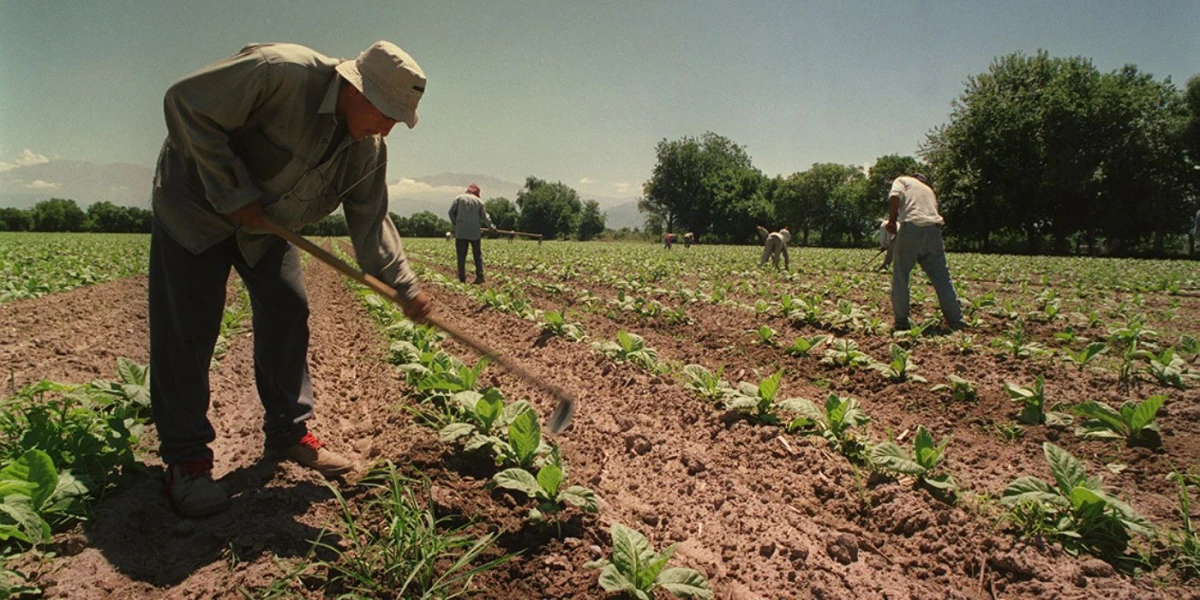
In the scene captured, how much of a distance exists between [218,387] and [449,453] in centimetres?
239

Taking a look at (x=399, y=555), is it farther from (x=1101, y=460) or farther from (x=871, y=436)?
(x=1101, y=460)

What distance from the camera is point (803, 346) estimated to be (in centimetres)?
605

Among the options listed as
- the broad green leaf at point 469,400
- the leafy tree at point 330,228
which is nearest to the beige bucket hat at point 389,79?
the broad green leaf at point 469,400

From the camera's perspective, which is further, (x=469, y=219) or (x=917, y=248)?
(x=469, y=219)

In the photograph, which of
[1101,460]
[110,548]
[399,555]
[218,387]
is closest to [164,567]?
[110,548]

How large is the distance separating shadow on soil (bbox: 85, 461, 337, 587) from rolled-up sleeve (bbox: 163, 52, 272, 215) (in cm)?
137

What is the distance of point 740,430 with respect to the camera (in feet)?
13.2

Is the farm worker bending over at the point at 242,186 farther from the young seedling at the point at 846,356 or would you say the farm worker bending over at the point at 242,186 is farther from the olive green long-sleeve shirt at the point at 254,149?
the young seedling at the point at 846,356

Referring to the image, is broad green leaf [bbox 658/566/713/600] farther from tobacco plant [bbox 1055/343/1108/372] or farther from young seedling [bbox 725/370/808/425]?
tobacco plant [bbox 1055/343/1108/372]

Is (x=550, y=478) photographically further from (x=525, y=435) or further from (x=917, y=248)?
(x=917, y=248)

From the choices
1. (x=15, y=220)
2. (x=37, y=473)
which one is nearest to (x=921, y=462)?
(x=37, y=473)

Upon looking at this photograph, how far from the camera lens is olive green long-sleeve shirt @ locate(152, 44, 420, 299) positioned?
93.4 inches

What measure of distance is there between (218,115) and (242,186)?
0.97 feet

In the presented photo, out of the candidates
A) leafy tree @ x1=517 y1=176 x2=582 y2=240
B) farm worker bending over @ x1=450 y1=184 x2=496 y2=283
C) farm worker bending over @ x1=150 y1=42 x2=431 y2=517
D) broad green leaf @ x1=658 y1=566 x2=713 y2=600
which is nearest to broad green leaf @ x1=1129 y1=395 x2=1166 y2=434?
broad green leaf @ x1=658 y1=566 x2=713 y2=600
